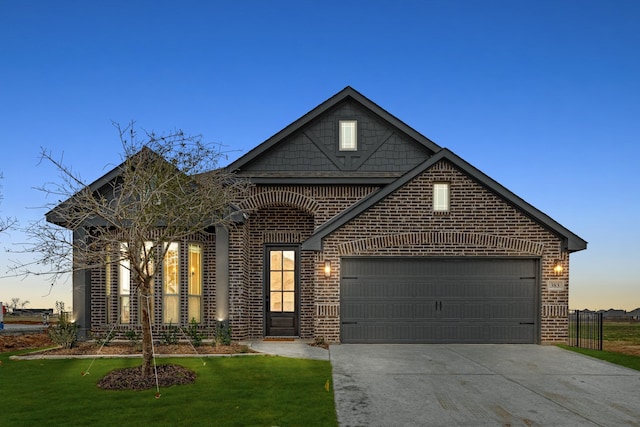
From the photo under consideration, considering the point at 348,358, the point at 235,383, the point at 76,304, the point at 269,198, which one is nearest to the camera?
the point at 235,383

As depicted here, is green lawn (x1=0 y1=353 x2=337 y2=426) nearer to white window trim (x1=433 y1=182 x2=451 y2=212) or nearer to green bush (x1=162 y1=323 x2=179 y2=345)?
green bush (x1=162 y1=323 x2=179 y2=345)

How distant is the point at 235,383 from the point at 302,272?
23.4ft

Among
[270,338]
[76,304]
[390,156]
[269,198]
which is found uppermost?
[390,156]

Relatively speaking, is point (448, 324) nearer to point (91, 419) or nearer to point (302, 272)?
point (302, 272)

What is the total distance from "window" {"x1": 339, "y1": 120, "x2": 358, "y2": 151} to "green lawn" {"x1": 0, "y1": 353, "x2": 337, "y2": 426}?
7.88m

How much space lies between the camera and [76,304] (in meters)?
13.8

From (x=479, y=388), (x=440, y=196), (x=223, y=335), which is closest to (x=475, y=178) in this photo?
(x=440, y=196)

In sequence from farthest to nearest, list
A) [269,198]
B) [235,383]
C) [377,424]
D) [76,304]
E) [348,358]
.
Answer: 1. [269,198]
2. [76,304]
3. [348,358]
4. [235,383]
5. [377,424]

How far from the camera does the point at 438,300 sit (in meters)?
14.0

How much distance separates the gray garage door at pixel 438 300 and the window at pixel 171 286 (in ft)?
16.3

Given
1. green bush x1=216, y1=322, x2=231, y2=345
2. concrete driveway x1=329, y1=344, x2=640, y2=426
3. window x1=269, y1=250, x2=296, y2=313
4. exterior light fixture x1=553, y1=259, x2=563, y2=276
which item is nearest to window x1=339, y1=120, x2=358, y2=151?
window x1=269, y1=250, x2=296, y2=313

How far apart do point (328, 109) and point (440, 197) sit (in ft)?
16.4

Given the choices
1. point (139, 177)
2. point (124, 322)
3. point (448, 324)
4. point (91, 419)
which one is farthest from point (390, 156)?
point (91, 419)

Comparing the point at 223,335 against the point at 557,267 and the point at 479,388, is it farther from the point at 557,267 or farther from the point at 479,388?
the point at 557,267
